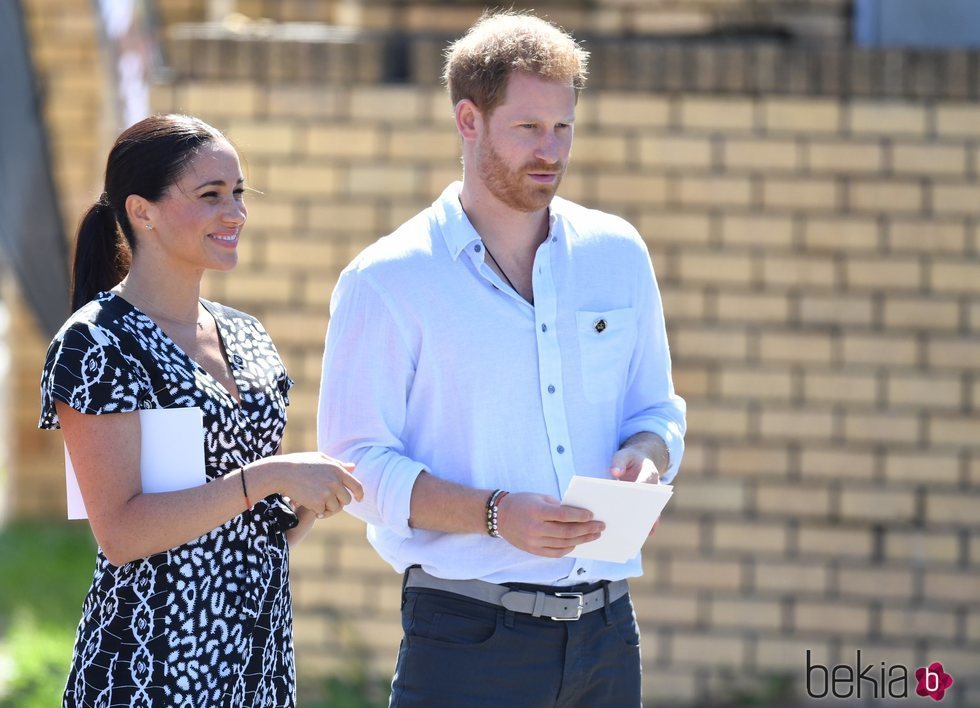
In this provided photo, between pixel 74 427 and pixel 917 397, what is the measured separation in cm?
328

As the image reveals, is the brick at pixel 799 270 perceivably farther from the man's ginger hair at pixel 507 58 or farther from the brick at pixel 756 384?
the man's ginger hair at pixel 507 58

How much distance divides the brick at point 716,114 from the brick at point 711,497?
124 cm

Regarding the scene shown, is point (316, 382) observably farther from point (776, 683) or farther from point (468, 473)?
point (468, 473)

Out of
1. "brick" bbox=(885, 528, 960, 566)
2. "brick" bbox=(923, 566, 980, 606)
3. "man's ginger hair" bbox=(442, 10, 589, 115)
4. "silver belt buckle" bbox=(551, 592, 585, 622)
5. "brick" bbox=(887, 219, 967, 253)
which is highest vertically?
"man's ginger hair" bbox=(442, 10, 589, 115)

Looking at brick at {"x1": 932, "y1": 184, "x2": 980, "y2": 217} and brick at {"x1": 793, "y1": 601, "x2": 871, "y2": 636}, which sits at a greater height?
brick at {"x1": 932, "y1": 184, "x2": 980, "y2": 217}

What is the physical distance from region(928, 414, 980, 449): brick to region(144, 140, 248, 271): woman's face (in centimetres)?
304

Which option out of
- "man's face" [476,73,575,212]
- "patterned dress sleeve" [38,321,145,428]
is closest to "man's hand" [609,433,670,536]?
"man's face" [476,73,575,212]

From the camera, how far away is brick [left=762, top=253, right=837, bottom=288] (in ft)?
15.7

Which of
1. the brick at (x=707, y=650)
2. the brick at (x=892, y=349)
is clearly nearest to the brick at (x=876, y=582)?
the brick at (x=707, y=650)

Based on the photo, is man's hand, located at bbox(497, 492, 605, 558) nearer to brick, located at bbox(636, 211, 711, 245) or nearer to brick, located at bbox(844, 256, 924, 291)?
brick, located at bbox(636, 211, 711, 245)

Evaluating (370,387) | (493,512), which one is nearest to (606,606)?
(493,512)

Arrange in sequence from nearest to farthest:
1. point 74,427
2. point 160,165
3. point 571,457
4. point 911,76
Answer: point 74,427 → point 160,165 → point 571,457 → point 911,76

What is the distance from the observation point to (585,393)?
2.70 m

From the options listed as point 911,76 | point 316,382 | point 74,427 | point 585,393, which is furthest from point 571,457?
point 911,76
